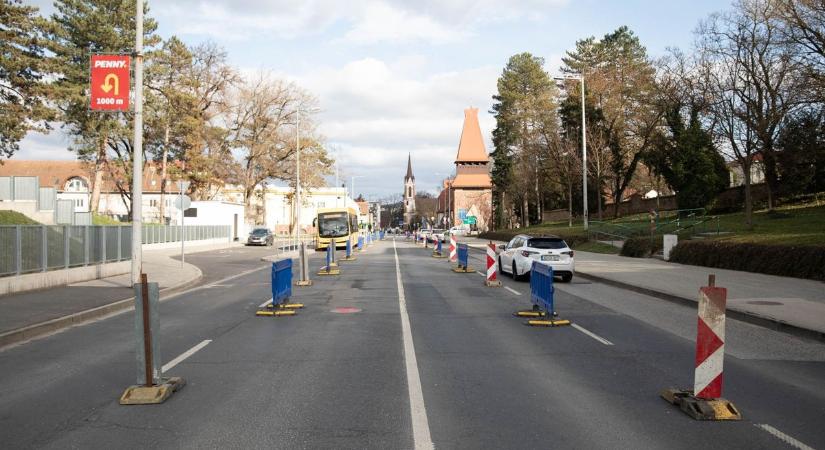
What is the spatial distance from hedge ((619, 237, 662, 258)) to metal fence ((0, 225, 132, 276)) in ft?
74.8

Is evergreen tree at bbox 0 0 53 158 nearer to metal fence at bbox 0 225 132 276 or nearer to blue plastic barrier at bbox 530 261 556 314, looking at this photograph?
metal fence at bbox 0 225 132 276

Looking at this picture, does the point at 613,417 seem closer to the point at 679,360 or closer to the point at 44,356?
the point at 679,360

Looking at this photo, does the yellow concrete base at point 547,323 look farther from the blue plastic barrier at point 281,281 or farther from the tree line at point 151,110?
the tree line at point 151,110

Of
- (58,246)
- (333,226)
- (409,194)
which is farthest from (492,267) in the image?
(409,194)

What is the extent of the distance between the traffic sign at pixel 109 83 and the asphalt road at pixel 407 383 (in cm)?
517

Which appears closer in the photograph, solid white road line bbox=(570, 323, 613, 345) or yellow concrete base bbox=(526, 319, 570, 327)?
solid white road line bbox=(570, 323, 613, 345)

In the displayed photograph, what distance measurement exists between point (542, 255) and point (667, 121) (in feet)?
95.4

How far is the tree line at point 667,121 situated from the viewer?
92.5ft

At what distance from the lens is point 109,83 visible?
49.8 feet

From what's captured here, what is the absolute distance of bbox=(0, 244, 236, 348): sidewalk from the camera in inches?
429

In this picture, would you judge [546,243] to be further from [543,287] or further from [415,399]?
[415,399]

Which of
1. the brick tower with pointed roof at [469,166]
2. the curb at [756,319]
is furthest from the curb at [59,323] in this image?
the brick tower with pointed roof at [469,166]

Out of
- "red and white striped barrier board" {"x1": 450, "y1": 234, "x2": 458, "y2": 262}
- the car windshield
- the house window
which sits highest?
the house window

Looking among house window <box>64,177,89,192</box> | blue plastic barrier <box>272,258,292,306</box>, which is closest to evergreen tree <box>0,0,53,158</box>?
blue plastic barrier <box>272,258,292,306</box>
